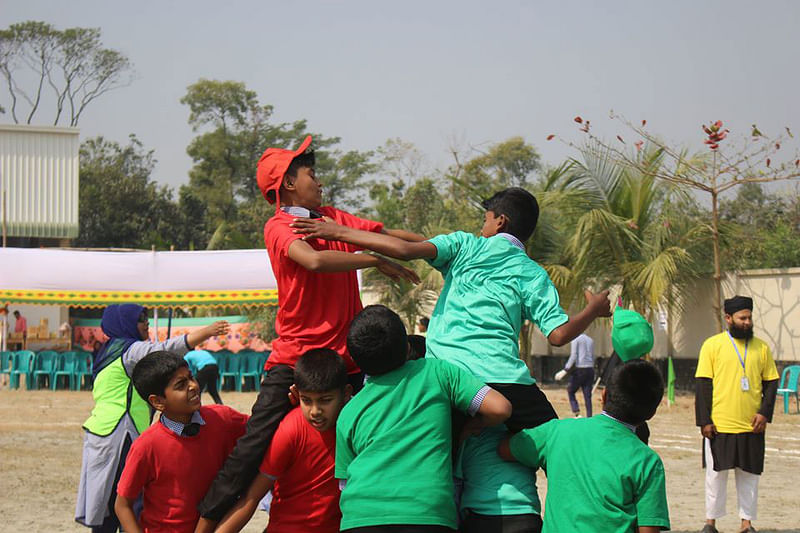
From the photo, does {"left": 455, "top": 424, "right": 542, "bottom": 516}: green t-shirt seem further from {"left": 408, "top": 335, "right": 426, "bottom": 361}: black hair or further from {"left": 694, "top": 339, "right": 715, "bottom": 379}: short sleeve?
{"left": 694, "top": 339, "right": 715, "bottom": 379}: short sleeve

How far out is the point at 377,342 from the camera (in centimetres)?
367

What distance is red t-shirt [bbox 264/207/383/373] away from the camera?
166 inches

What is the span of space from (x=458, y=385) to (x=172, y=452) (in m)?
1.45

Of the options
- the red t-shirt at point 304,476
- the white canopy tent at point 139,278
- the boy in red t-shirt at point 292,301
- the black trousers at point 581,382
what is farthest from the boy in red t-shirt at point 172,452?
the white canopy tent at point 139,278

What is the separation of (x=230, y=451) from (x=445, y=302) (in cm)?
124

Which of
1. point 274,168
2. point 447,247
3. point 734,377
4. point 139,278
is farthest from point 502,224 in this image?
point 139,278

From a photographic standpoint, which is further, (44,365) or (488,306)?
(44,365)

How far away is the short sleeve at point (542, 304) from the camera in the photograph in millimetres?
3990

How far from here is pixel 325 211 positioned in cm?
454

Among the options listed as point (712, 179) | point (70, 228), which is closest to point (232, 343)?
point (712, 179)

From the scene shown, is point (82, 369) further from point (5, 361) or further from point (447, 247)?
point (447, 247)

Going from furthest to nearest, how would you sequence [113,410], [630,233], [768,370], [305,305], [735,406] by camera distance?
[630,233], [768,370], [735,406], [113,410], [305,305]

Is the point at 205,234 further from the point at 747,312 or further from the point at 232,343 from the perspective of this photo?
the point at 747,312

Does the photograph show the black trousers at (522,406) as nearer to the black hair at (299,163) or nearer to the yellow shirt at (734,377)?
the black hair at (299,163)
